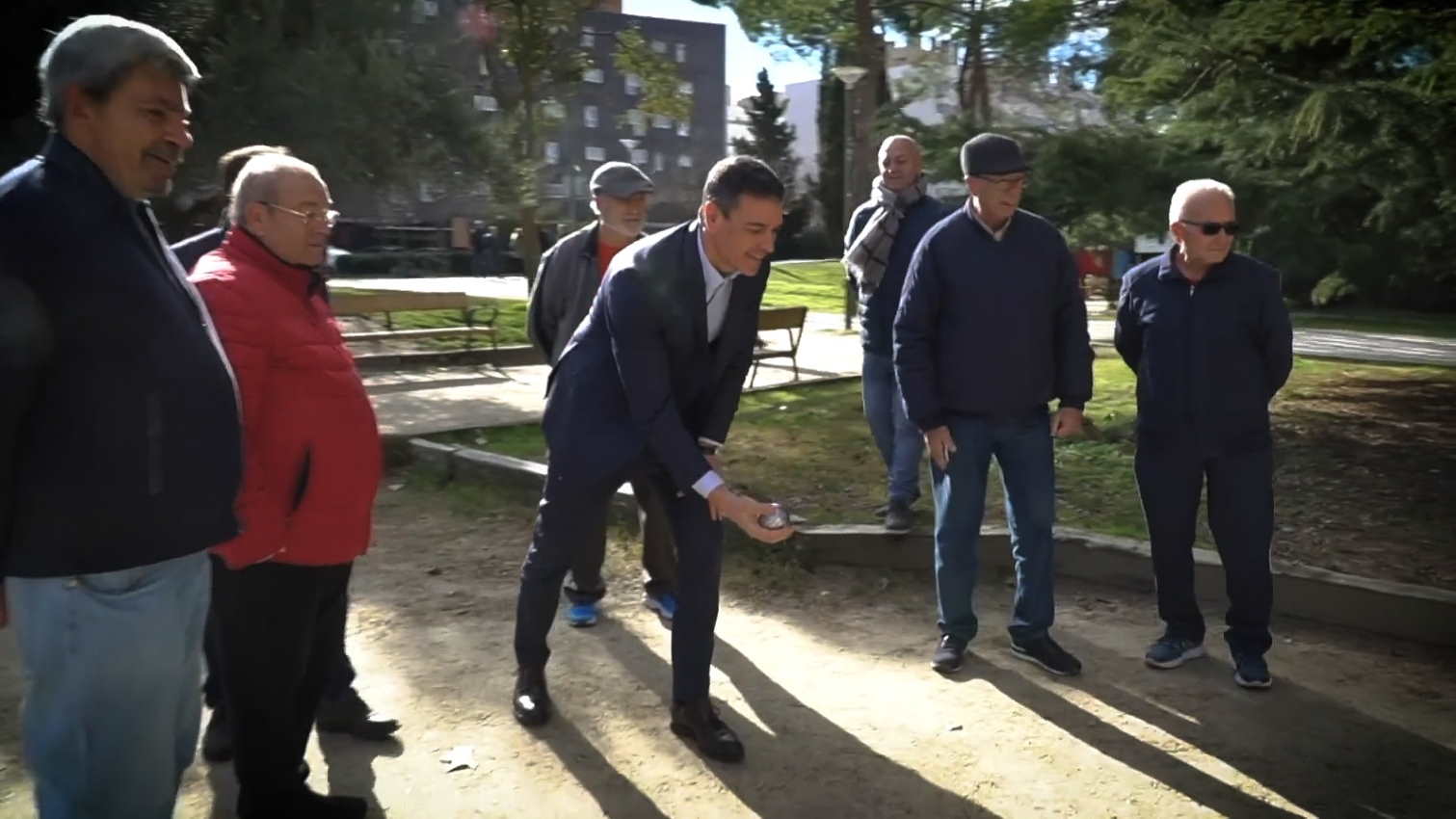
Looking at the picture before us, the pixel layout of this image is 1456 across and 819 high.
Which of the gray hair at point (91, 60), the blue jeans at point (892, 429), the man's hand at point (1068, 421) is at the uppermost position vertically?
the gray hair at point (91, 60)

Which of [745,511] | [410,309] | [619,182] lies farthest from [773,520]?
[410,309]

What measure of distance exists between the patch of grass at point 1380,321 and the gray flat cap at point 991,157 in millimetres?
15629

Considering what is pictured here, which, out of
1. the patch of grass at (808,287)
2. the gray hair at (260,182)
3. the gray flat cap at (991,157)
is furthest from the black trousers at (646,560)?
the patch of grass at (808,287)

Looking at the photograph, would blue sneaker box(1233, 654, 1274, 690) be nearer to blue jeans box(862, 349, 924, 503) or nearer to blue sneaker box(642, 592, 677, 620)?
blue jeans box(862, 349, 924, 503)

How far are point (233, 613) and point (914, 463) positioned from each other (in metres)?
3.74

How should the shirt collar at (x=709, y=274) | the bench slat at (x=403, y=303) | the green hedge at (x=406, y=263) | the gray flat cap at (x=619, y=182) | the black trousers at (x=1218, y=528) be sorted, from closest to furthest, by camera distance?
1. the shirt collar at (x=709, y=274)
2. the black trousers at (x=1218, y=528)
3. the gray flat cap at (x=619, y=182)
4. the bench slat at (x=403, y=303)
5. the green hedge at (x=406, y=263)

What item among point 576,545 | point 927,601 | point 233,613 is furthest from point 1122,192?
point 233,613

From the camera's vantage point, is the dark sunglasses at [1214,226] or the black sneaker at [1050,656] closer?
the dark sunglasses at [1214,226]

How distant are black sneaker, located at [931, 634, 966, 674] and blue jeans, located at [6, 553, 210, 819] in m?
3.00

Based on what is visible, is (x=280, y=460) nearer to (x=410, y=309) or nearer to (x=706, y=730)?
(x=706, y=730)

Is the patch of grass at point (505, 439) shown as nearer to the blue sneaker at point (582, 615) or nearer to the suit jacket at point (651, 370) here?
the blue sneaker at point (582, 615)

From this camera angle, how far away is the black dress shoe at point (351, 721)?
4105 millimetres

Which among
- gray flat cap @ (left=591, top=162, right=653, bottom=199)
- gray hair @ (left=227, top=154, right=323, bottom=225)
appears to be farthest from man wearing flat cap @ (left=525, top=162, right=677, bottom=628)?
gray hair @ (left=227, top=154, right=323, bottom=225)

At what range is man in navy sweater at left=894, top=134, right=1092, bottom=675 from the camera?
4.61 m
